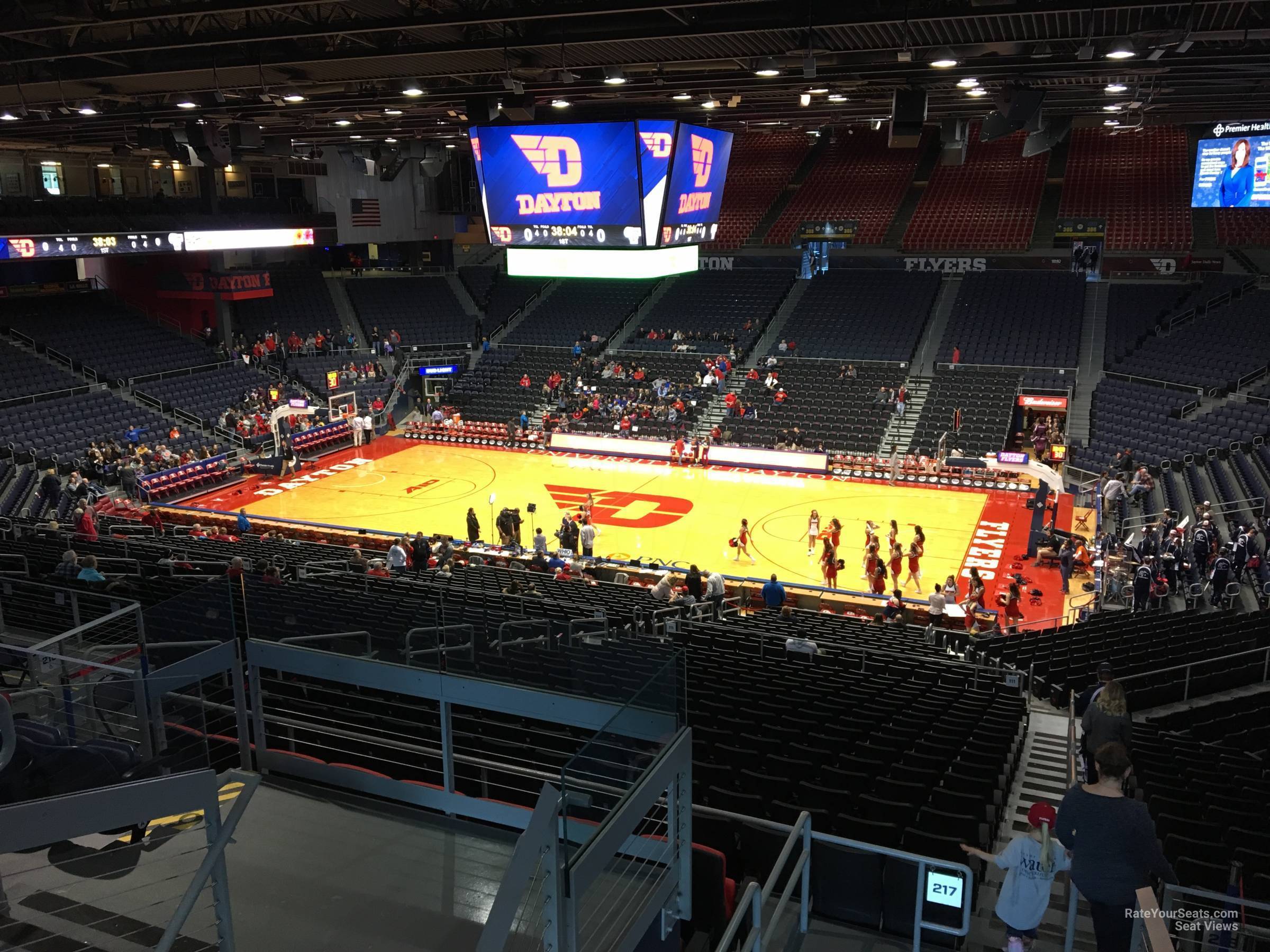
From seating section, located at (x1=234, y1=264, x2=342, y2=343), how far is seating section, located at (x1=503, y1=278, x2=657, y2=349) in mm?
8194

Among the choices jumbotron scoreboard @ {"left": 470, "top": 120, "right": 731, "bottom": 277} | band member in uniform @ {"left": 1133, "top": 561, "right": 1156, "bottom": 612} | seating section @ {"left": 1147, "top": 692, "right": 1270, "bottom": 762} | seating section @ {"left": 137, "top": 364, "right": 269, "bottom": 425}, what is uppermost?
jumbotron scoreboard @ {"left": 470, "top": 120, "right": 731, "bottom": 277}

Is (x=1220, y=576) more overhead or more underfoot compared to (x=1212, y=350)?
more underfoot

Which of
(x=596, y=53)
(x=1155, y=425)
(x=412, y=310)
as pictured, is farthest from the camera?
(x=412, y=310)

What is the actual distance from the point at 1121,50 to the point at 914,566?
11128 millimetres

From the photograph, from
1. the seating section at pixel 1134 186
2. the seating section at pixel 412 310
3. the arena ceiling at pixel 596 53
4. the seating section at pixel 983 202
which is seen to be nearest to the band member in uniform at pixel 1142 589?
the arena ceiling at pixel 596 53

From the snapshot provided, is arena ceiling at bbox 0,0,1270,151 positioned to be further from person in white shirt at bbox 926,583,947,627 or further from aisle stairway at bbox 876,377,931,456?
aisle stairway at bbox 876,377,931,456

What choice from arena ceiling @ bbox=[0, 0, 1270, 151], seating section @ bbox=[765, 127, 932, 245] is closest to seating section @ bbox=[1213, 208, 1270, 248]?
seating section @ bbox=[765, 127, 932, 245]

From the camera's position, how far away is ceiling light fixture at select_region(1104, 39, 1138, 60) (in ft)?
43.7

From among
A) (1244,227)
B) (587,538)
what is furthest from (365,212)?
(1244,227)

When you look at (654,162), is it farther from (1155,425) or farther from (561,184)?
(1155,425)

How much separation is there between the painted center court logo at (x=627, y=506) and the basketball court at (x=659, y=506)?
59 mm

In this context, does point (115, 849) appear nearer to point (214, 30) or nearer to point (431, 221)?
point (214, 30)

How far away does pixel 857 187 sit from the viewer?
151 feet

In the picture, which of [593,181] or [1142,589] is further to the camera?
[1142,589]
